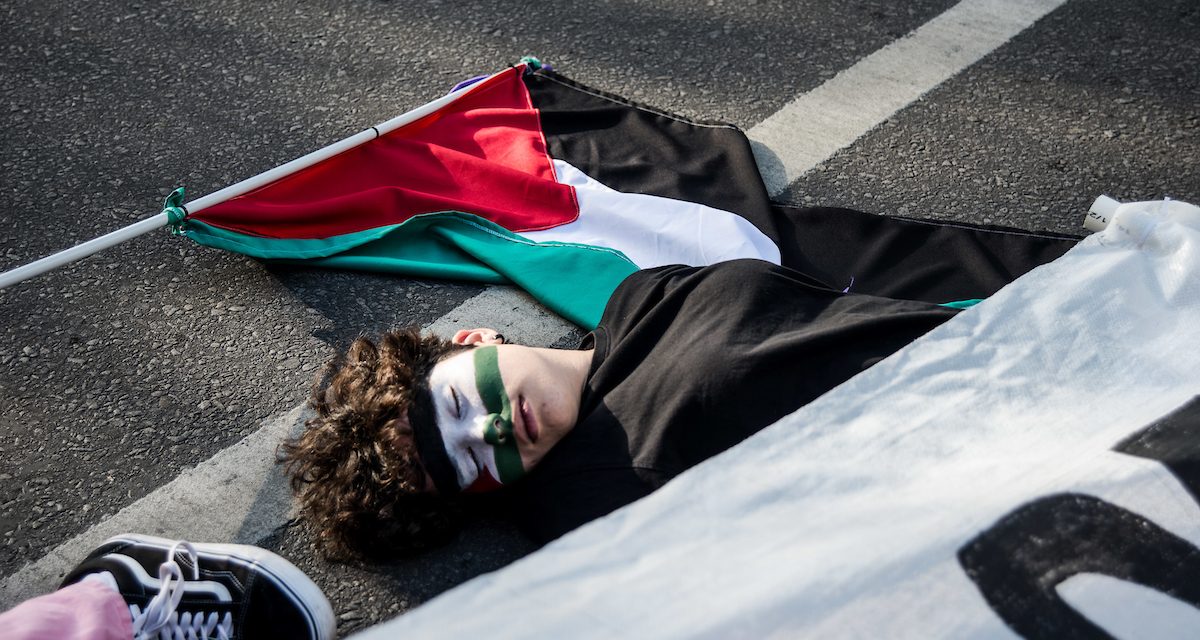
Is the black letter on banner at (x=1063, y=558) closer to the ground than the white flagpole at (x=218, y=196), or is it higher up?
closer to the ground

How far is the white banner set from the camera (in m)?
1.47

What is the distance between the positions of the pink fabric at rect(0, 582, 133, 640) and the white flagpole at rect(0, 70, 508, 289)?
0.89m

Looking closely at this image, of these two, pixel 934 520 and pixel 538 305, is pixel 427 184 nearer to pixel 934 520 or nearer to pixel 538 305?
pixel 538 305

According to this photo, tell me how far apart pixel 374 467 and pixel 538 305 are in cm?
84

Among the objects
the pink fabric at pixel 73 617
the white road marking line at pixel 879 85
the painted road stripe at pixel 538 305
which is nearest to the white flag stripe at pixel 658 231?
the painted road stripe at pixel 538 305

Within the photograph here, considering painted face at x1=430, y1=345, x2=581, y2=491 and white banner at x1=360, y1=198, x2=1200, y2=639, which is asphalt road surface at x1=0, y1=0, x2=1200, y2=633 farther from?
white banner at x1=360, y1=198, x2=1200, y2=639

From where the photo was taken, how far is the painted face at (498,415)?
2.05m

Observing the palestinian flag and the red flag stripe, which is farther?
the red flag stripe

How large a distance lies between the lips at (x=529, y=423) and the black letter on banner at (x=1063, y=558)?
88 cm

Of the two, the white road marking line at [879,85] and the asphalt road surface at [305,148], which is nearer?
the asphalt road surface at [305,148]

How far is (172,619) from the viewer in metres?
1.89

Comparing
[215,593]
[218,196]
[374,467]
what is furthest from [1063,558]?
[218,196]

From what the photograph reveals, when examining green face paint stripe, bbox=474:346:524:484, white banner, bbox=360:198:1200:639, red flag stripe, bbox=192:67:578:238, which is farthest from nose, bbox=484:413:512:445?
red flag stripe, bbox=192:67:578:238

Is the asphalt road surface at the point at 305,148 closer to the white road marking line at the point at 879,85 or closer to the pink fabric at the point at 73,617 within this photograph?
the white road marking line at the point at 879,85
